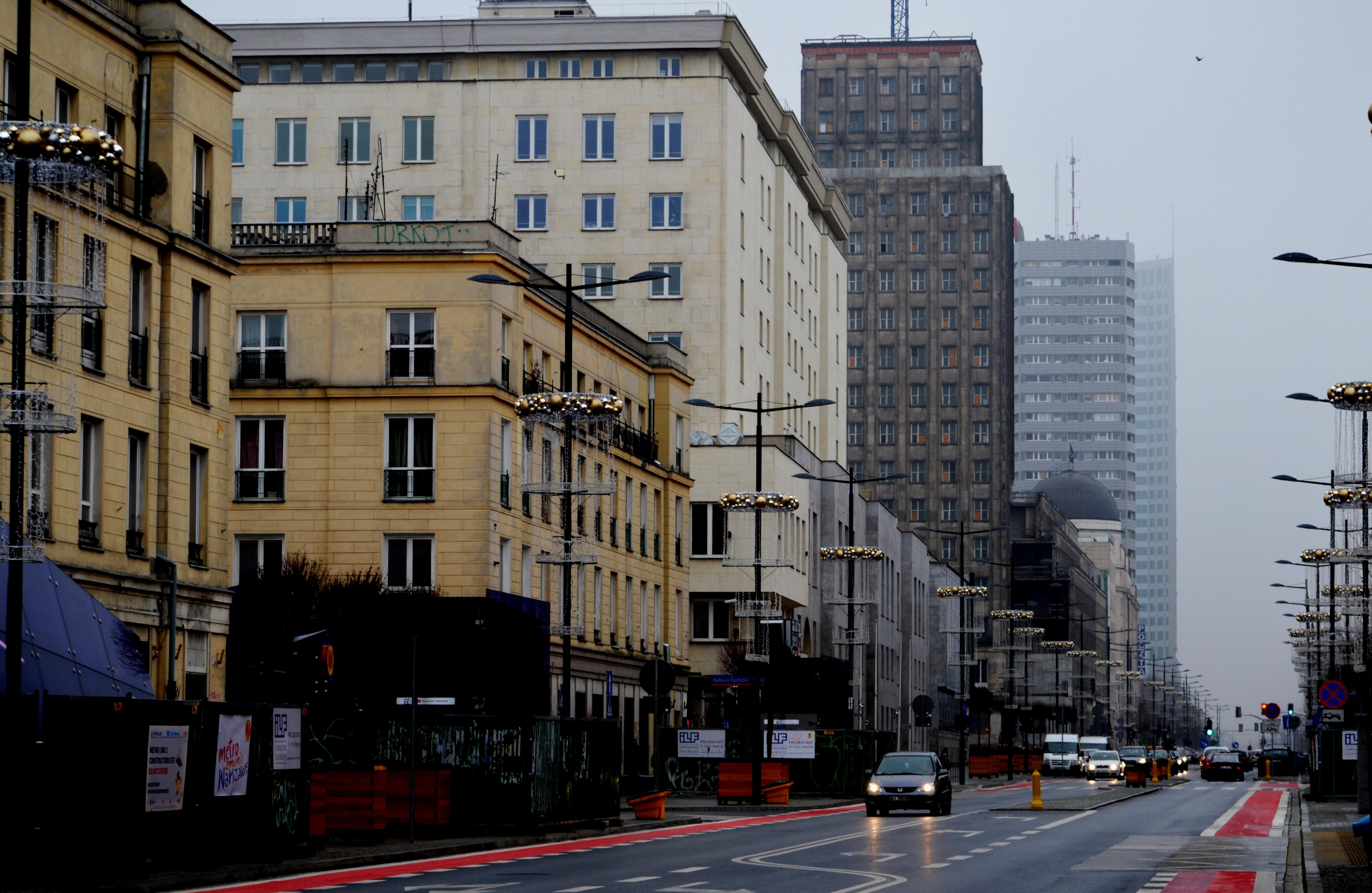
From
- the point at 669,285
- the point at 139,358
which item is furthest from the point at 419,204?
the point at 139,358

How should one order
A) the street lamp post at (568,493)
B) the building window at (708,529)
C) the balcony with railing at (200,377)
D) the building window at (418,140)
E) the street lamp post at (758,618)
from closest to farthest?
1. the street lamp post at (568,493)
2. the balcony with railing at (200,377)
3. the street lamp post at (758,618)
4. the building window at (708,529)
5. the building window at (418,140)

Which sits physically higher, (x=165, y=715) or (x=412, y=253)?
(x=412, y=253)

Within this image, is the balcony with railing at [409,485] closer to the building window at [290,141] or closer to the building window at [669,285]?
the building window at [669,285]

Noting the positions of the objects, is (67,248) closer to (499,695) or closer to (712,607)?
(499,695)

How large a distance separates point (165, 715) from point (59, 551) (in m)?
13.8

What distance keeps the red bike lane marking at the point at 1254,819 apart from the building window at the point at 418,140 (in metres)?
41.4

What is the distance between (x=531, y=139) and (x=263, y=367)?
32.7 metres

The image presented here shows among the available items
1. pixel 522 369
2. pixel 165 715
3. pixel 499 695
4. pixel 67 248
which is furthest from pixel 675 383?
pixel 165 715

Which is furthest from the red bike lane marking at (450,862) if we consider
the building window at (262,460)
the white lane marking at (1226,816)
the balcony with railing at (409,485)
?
the building window at (262,460)

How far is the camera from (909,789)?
4794 centimetres

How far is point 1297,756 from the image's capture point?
122 m

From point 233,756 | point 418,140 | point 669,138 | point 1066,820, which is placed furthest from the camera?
point 418,140

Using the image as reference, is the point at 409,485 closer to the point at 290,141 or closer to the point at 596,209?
the point at 596,209

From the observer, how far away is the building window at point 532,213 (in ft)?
289
